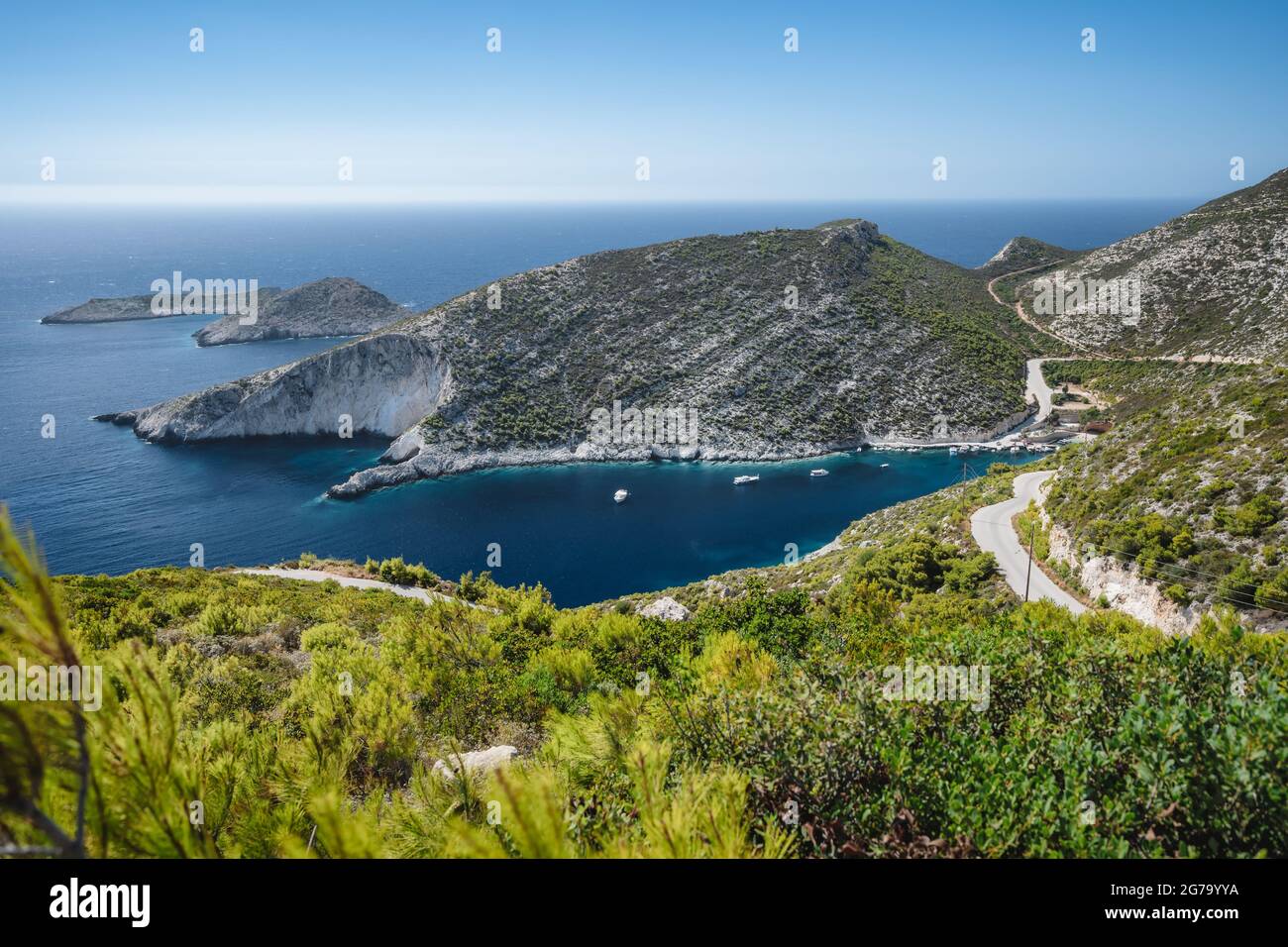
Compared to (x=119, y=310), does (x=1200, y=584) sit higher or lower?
lower

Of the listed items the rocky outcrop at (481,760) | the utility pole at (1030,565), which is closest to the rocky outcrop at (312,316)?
the utility pole at (1030,565)

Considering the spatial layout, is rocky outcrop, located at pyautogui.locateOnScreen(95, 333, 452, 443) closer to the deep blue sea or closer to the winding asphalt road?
the deep blue sea

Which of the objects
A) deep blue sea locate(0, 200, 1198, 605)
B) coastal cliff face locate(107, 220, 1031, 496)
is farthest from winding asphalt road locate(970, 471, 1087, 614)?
coastal cliff face locate(107, 220, 1031, 496)

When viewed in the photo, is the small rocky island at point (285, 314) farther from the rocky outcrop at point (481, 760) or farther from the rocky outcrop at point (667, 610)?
the rocky outcrop at point (481, 760)

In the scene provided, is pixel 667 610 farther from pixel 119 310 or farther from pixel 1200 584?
pixel 119 310

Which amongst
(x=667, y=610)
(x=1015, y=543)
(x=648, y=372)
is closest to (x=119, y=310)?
(x=648, y=372)

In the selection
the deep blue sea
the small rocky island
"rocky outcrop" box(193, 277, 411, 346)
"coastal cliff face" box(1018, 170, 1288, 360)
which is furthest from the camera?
the small rocky island
